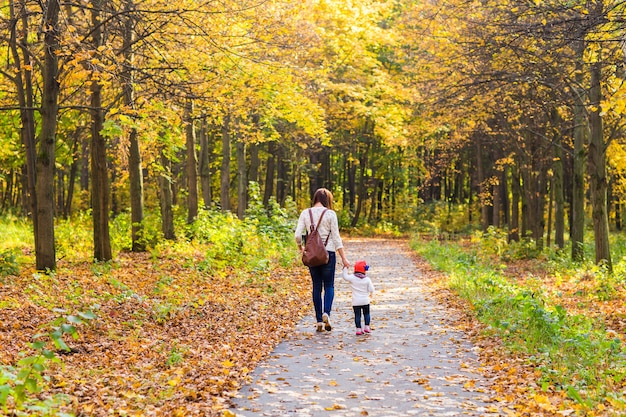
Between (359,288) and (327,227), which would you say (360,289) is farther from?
(327,227)

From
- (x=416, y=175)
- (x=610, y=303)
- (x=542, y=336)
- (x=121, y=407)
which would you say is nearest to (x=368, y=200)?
(x=416, y=175)

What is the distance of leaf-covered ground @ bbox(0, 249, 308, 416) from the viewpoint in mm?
6141

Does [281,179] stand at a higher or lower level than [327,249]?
higher

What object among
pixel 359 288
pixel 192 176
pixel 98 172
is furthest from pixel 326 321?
pixel 192 176

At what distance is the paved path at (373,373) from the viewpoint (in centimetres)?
592

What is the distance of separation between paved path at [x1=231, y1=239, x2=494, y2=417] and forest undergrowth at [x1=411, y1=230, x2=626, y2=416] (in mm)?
398

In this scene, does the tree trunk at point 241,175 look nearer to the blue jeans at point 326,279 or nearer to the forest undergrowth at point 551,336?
the forest undergrowth at point 551,336

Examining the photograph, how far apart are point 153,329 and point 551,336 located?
5337 mm

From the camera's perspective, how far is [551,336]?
8.27 metres

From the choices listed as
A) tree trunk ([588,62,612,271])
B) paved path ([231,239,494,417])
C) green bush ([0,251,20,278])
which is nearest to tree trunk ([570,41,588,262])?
tree trunk ([588,62,612,271])

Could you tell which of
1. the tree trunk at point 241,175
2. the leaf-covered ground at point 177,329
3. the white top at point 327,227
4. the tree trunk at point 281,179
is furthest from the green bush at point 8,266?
the tree trunk at point 281,179

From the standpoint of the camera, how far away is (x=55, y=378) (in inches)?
248

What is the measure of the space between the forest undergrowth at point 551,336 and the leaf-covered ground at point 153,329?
2875mm

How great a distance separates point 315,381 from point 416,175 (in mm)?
41886
